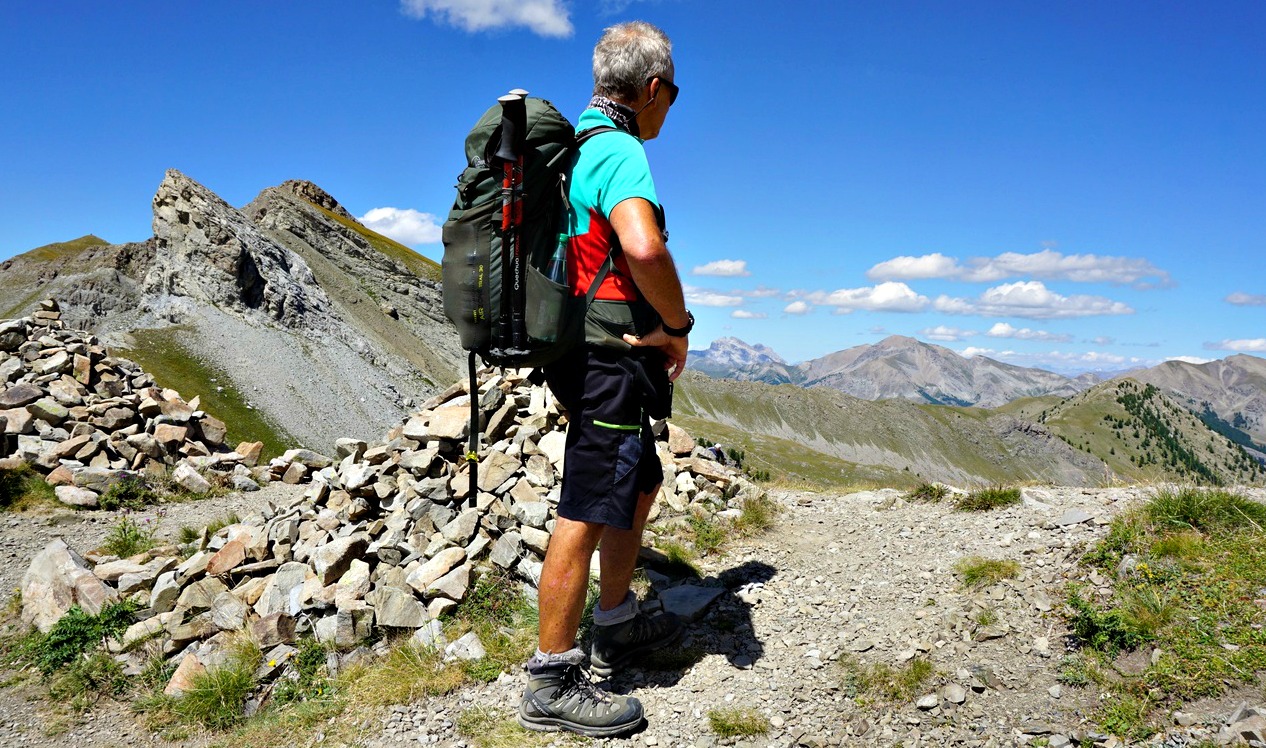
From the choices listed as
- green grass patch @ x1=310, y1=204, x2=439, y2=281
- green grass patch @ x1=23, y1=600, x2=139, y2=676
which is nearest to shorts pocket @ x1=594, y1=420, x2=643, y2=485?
green grass patch @ x1=23, y1=600, x2=139, y2=676

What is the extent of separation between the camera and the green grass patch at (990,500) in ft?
25.6

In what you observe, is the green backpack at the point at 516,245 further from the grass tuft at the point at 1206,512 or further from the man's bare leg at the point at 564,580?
the grass tuft at the point at 1206,512

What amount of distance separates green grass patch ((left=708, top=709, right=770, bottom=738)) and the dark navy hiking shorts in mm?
1500

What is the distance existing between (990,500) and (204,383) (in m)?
38.6

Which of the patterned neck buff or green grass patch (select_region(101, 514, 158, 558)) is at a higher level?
the patterned neck buff

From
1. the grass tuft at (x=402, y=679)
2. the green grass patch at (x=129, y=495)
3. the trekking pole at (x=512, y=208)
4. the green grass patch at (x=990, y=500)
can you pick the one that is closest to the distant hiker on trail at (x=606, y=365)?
the trekking pole at (x=512, y=208)

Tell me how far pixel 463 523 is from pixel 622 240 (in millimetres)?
4235

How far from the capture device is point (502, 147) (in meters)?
3.78

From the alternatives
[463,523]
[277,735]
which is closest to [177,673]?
[277,735]

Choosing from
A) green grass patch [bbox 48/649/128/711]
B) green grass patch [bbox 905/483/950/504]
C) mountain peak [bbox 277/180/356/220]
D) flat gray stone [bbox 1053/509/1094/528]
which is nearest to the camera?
green grass patch [bbox 48/649/128/711]

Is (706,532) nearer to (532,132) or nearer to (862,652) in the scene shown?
(862,652)

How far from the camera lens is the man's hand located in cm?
411

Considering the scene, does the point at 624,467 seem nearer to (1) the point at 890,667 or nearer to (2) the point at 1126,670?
(1) the point at 890,667

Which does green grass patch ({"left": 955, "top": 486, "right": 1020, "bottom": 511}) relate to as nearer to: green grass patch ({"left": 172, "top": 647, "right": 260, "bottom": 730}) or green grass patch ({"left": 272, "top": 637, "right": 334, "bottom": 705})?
green grass patch ({"left": 272, "top": 637, "right": 334, "bottom": 705})
